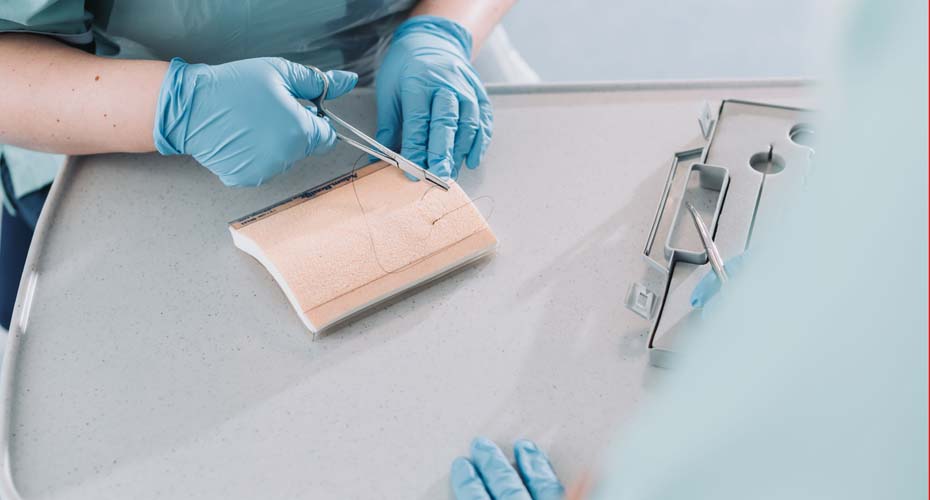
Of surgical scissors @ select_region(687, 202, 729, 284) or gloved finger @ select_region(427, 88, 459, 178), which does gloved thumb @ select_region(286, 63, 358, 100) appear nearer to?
gloved finger @ select_region(427, 88, 459, 178)

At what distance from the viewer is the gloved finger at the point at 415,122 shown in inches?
45.4

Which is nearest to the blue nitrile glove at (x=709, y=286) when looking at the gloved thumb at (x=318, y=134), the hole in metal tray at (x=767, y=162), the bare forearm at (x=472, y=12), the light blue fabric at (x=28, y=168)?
the hole in metal tray at (x=767, y=162)

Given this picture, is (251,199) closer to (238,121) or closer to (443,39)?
(238,121)

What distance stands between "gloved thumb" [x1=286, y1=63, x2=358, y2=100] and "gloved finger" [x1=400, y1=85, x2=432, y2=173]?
0.09 metres

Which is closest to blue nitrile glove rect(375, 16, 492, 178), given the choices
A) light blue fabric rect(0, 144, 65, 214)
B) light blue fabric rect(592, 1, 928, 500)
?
light blue fabric rect(0, 144, 65, 214)

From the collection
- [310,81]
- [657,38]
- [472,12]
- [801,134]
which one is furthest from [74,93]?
[657,38]

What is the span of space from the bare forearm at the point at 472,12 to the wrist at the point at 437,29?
4 centimetres


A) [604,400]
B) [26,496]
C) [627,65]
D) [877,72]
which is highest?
[877,72]

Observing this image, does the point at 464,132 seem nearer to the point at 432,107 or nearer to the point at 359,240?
the point at 432,107

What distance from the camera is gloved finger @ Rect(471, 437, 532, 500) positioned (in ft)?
2.71

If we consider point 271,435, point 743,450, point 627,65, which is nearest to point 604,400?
point 271,435

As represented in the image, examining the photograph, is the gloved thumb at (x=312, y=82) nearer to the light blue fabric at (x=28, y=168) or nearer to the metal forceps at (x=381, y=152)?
the metal forceps at (x=381, y=152)

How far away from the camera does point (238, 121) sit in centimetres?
104

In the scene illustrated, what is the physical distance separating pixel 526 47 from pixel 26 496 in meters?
2.26
